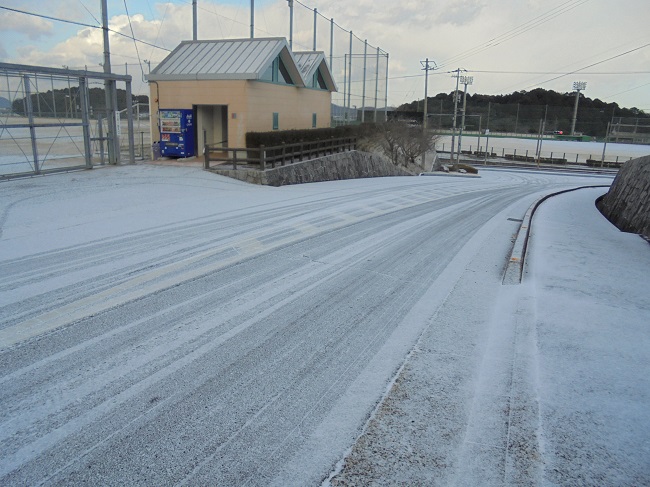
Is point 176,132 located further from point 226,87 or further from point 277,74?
point 277,74

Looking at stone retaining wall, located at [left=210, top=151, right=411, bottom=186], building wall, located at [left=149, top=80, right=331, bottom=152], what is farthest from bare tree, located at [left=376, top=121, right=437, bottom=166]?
building wall, located at [left=149, top=80, right=331, bottom=152]

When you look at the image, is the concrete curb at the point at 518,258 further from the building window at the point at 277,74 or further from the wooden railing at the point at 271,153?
the building window at the point at 277,74

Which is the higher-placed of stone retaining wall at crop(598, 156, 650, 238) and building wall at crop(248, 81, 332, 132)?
building wall at crop(248, 81, 332, 132)

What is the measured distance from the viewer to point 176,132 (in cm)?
2052

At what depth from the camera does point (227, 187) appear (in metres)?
15.5

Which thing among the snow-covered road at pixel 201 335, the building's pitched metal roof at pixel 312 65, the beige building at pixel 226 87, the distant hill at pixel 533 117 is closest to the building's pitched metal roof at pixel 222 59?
the beige building at pixel 226 87

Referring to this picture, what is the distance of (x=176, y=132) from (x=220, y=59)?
3709mm

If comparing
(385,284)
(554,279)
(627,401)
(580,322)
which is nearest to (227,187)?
(385,284)

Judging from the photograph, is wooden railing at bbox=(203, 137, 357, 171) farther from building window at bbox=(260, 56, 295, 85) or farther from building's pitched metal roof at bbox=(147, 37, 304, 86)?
building window at bbox=(260, 56, 295, 85)

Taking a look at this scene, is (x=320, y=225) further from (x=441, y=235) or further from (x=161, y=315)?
(x=161, y=315)

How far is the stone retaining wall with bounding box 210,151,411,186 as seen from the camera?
1772 cm

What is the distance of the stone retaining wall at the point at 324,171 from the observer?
17719mm

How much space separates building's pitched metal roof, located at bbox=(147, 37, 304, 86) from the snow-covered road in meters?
11.2

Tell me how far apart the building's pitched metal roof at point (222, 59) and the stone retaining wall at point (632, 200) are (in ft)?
43.7
